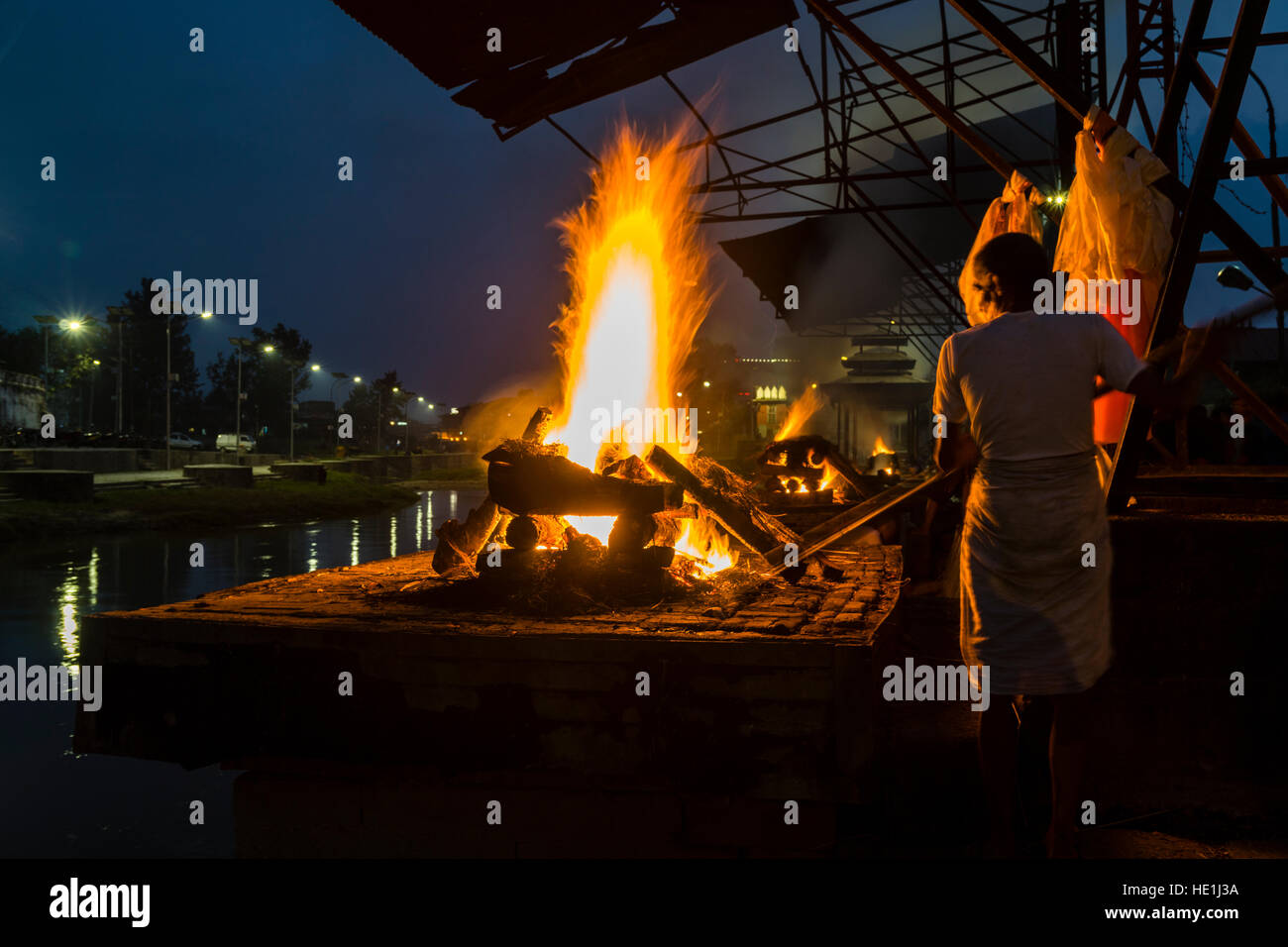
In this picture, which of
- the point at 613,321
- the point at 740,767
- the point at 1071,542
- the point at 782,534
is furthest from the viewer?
the point at 613,321

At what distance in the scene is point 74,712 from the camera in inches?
248

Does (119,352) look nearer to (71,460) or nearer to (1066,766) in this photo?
(71,460)

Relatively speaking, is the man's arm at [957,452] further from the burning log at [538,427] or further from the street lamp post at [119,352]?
the street lamp post at [119,352]

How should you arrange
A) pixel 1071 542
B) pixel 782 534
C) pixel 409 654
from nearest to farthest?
pixel 1071 542 < pixel 409 654 < pixel 782 534

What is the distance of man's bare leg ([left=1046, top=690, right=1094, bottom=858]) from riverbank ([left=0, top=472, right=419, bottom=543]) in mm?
20296

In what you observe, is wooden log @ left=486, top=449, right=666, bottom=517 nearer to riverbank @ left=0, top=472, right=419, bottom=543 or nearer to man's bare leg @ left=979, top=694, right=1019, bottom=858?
man's bare leg @ left=979, top=694, right=1019, bottom=858

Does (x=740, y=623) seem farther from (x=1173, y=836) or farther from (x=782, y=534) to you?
(x=1173, y=836)

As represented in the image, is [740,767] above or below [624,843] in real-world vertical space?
above

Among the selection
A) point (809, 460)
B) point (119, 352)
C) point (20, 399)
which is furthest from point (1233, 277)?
point (20, 399)

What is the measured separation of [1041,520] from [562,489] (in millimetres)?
3035

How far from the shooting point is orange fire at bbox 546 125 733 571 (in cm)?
732
